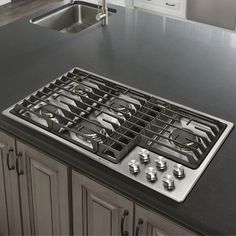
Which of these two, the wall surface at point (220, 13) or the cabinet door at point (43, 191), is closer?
the cabinet door at point (43, 191)

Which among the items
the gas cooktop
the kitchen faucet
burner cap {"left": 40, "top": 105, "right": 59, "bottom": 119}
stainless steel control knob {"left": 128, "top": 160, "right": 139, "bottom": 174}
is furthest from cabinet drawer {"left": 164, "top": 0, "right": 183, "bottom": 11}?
stainless steel control knob {"left": 128, "top": 160, "right": 139, "bottom": 174}

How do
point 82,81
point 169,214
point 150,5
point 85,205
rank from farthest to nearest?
point 150,5 < point 82,81 < point 85,205 < point 169,214

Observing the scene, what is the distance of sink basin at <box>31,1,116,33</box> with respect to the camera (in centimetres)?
244

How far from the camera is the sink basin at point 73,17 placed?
244 centimetres

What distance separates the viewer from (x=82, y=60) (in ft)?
6.48

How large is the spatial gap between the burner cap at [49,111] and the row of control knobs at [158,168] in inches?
14.2

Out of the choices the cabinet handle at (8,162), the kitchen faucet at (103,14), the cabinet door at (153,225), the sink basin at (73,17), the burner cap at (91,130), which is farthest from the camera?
the sink basin at (73,17)

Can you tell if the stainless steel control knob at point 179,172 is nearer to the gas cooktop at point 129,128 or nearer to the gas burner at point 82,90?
the gas cooktop at point 129,128

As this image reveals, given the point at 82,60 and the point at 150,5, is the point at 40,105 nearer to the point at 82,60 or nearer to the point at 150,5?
the point at 82,60

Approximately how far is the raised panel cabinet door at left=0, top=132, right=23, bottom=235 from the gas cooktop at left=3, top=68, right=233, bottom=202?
0.49 feet

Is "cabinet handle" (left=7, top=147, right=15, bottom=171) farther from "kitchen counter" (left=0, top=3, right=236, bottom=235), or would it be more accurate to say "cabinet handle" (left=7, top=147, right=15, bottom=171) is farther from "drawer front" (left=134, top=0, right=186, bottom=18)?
"drawer front" (left=134, top=0, right=186, bottom=18)

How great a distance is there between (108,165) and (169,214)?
25cm

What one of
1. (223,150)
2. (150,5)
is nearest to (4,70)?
(223,150)

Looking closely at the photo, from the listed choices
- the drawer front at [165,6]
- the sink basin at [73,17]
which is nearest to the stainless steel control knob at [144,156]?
the sink basin at [73,17]
